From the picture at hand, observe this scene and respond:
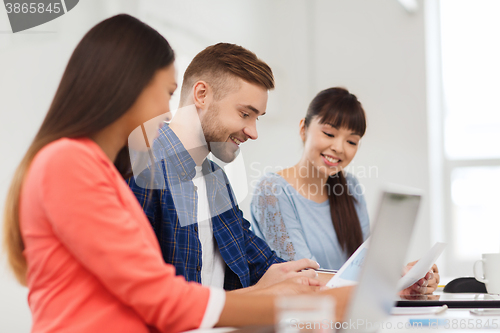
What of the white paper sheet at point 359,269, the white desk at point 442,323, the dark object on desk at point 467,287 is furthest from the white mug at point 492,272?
the white desk at point 442,323

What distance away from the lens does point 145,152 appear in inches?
36.8

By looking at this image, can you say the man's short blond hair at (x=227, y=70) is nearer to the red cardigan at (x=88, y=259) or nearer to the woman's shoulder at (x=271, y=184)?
the woman's shoulder at (x=271, y=184)

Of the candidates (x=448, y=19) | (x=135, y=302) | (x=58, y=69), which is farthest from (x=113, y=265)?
(x=448, y=19)

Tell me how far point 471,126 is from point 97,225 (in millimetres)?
2980

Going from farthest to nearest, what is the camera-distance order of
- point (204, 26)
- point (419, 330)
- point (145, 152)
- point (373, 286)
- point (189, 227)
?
point (204, 26) → point (189, 227) → point (145, 152) → point (419, 330) → point (373, 286)

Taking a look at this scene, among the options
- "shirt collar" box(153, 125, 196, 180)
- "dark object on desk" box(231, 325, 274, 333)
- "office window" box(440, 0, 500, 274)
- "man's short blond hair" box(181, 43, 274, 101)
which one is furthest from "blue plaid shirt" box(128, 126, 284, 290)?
"office window" box(440, 0, 500, 274)

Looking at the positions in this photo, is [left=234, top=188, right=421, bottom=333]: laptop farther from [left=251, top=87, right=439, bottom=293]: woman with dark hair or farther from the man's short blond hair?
[left=251, top=87, right=439, bottom=293]: woman with dark hair

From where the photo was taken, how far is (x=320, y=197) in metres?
1.84

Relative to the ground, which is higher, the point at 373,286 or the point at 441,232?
the point at 373,286

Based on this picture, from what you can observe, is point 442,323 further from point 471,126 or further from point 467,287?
point 471,126

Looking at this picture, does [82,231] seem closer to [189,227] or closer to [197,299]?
[197,299]

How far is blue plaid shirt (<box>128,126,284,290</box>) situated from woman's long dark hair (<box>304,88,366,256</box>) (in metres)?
0.58

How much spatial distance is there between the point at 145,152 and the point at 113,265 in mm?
428

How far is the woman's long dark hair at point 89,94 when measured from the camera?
0.64 metres
